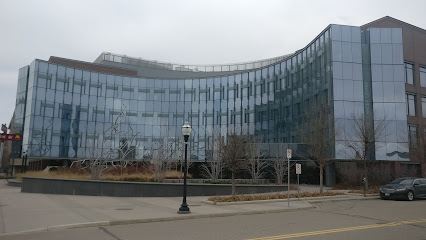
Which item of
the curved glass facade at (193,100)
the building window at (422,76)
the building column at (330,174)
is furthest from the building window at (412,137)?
the building column at (330,174)

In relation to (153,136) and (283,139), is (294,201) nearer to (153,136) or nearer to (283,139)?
(283,139)

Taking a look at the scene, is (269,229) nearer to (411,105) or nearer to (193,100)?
(411,105)

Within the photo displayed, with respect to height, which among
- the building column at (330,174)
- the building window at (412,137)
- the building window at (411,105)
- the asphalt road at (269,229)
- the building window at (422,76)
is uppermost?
the building window at (422,76)

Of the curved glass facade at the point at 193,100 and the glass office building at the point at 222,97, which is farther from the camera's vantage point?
the curved glass facade at the point at 193,100

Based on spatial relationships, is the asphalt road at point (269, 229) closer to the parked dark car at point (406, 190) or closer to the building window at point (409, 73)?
the parked dark car at point (406, 190)

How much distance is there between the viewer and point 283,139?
46.5 m

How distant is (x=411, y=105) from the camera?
39.7 m

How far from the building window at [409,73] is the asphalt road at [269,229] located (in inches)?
1153

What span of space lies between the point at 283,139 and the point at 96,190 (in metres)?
28.3

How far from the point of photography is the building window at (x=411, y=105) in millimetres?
39375

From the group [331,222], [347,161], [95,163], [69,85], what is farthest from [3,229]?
[69,85]

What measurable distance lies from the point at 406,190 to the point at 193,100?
41867 mm

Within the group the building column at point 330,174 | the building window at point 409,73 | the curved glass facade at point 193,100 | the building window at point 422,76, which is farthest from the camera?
the building window at point 422,76

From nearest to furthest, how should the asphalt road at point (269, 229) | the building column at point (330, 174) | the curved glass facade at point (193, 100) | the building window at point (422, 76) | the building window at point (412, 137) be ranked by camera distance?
the asphalt road at point (269, 229) < the building column at point (330, 174) < the building window at point (412, 137) < the curved glass facade at point (193, 100) < the building window at point (422, 76)
